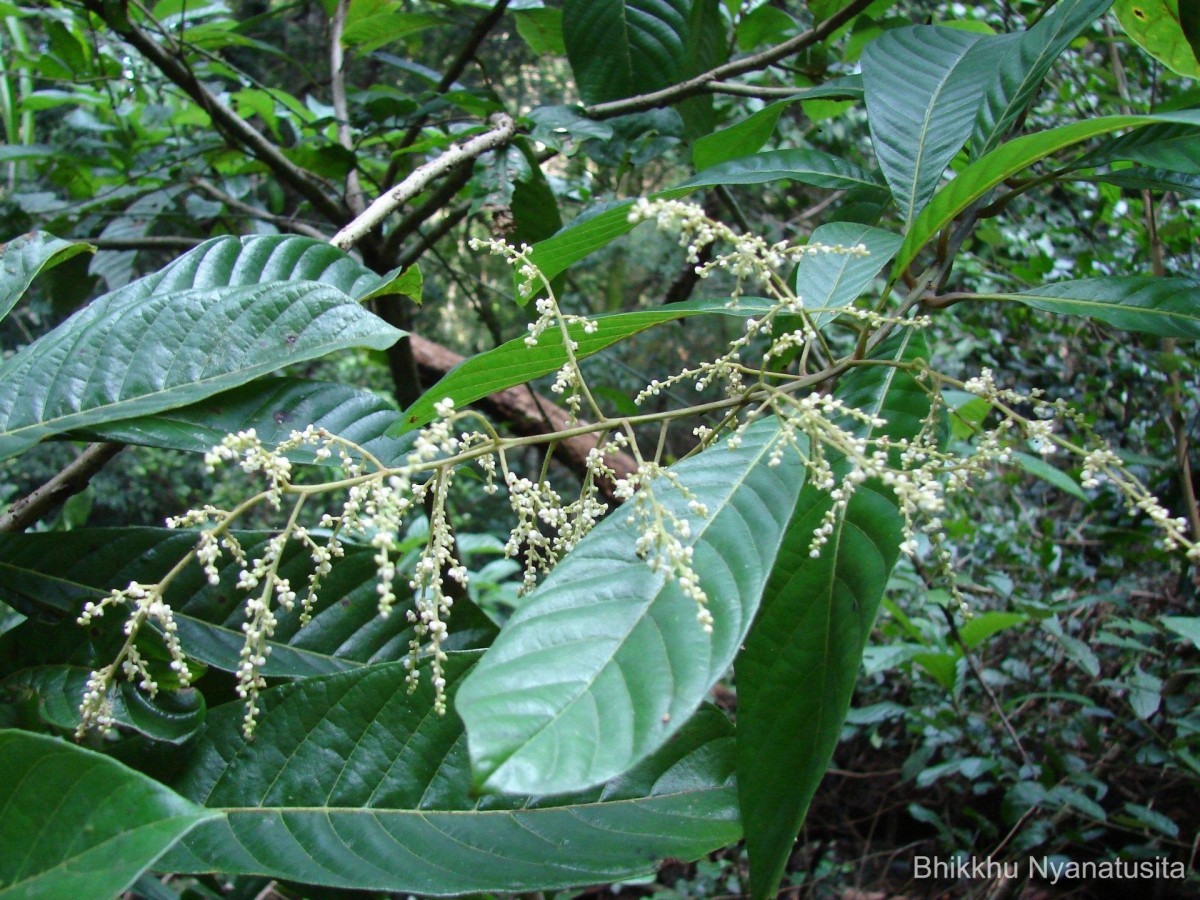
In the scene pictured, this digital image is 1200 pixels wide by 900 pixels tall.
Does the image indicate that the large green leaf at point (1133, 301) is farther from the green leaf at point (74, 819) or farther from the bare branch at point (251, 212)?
the bare branch at point (251, 212)

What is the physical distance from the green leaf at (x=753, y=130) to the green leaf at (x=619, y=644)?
748 millimetres

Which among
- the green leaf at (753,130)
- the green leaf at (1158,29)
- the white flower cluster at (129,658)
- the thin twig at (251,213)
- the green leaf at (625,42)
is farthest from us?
the thin twig at (251,213)

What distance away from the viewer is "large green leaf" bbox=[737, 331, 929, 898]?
644 millimetres

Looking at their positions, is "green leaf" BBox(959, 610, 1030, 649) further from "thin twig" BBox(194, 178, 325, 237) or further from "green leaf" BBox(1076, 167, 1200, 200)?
"thin twig" BBox(194, 178, 325, 237)

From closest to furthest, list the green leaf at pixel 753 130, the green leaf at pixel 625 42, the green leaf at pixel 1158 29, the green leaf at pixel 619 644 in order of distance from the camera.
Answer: the green leaf at pixel 619 644, the green leaf at pixel 1158 29, the green leaf at pixel 753 130, the green leaf at pixel 625 42

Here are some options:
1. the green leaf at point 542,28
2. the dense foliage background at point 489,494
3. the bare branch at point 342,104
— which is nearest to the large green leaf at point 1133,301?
the dense foliage background at point 489,494

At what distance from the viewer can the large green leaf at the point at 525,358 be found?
797mm

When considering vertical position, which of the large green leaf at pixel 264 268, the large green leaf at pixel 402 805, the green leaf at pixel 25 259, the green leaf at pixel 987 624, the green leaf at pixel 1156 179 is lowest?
the green leaf at pixel 987 624

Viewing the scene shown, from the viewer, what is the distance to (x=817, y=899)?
2.69 m

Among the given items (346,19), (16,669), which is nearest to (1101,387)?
(346,19)

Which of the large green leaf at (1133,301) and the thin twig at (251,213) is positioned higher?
the large green leaf at (1133,301)

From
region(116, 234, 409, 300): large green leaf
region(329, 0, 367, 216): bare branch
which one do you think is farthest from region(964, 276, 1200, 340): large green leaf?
region(329, 0, 367, 216): bare branch

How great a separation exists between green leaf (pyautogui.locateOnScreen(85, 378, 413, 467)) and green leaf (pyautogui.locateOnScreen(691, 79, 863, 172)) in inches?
26.5

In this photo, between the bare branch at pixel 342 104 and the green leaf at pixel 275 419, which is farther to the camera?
the bare branch at pixel 342 104
